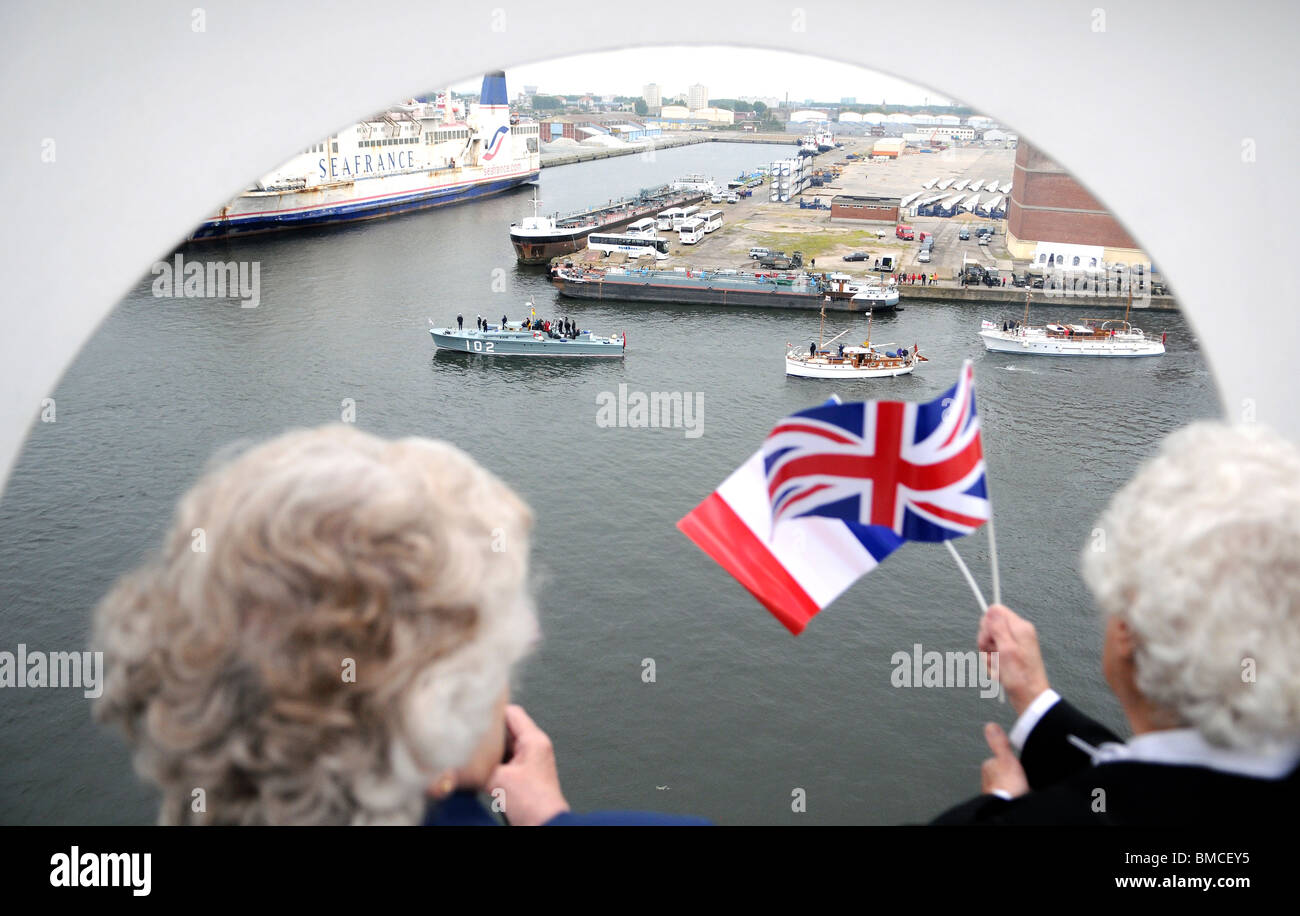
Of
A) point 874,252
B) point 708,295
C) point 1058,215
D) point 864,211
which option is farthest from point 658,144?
point 708,295

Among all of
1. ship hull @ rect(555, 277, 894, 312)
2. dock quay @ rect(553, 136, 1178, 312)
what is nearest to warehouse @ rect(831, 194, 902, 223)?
dock quay @ rect(553, 136, 1178, 312)

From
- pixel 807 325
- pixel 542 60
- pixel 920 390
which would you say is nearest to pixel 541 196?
pixel 807 325

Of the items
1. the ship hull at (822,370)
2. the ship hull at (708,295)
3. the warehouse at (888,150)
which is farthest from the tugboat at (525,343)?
the warehouse at (888,150)

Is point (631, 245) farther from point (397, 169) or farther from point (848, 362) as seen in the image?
point (848, 362)

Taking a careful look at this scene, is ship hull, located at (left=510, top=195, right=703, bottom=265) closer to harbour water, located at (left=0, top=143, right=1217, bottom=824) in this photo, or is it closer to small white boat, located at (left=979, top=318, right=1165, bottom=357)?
harbour water, located at (left=0, top=143, right=1217, bottom=824)

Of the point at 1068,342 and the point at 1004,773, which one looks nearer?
the point at 1004,773

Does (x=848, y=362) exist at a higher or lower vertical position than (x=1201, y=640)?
higher
